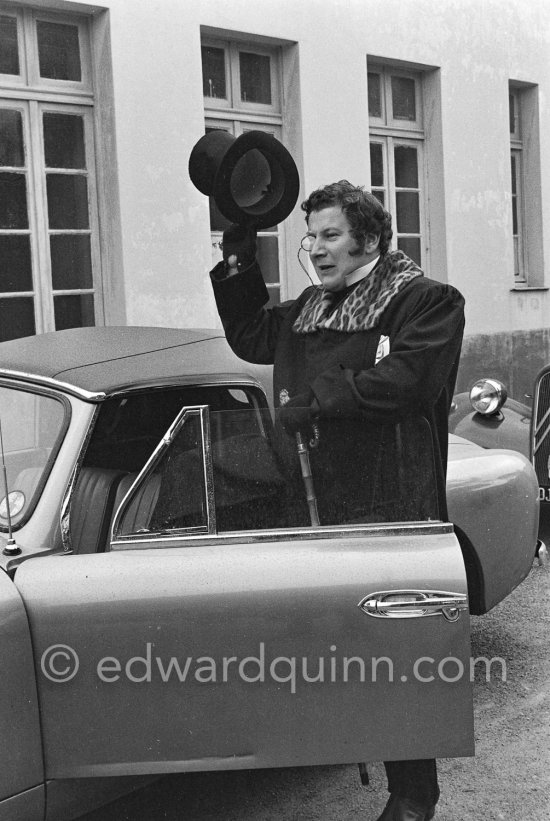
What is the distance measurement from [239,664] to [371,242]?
132 cm

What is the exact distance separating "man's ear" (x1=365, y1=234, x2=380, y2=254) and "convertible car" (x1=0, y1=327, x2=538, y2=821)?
707mm

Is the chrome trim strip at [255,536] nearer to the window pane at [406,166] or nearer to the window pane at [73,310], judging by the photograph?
the window pane at [73,310]

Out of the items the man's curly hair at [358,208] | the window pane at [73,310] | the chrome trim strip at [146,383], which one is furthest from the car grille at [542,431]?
the window pane at [73,310]

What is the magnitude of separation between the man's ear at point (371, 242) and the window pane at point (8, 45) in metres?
5.70

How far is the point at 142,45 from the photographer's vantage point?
8344mm

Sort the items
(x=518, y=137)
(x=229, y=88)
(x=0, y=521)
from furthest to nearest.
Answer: (x=518, y=137)
(x=229, y=88)
(x=0, y=521)

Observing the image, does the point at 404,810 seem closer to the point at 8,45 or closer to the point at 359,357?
the point at 359,357

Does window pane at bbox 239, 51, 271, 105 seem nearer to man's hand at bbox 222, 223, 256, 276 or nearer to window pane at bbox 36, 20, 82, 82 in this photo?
window pane at bbox 36, 20, 82, 82

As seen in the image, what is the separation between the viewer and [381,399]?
264 centimetres

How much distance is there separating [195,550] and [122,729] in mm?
436

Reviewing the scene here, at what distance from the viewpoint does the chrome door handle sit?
2.36 meters

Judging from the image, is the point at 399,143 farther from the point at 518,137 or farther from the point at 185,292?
the point at 185,292

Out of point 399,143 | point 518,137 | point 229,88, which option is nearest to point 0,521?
point 229,88

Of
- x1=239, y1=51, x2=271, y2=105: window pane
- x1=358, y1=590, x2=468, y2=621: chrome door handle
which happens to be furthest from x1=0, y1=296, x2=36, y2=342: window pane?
x1=358, y1=590, x2=468, y2=621: chrome door handle
